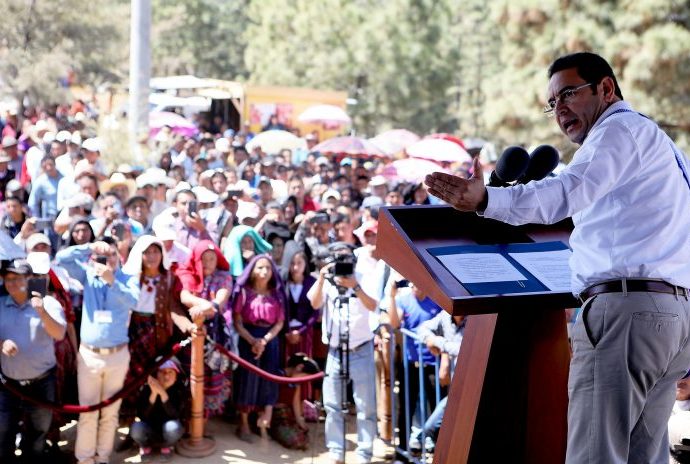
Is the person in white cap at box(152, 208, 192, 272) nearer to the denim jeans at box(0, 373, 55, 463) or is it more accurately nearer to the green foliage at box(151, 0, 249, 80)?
the denim jeans at box(0, 373, 55, 463)

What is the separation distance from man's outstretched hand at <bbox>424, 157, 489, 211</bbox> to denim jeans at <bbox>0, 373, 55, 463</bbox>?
4.55 metres

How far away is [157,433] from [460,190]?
4.91m

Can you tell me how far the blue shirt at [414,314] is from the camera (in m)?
6.95

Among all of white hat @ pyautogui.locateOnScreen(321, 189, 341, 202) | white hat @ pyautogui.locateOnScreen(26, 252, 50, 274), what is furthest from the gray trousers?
white hat @ pyautogui.locateOnScreen(321, 189, 341, 202)

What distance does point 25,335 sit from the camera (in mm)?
6281

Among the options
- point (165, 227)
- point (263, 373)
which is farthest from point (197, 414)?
point (165, 227)

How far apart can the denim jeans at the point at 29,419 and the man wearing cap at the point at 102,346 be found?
0.78 ft

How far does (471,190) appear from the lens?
2658 millimetres

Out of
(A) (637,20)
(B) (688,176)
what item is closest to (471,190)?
(B) (688,176)

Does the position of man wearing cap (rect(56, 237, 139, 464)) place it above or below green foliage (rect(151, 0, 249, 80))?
below

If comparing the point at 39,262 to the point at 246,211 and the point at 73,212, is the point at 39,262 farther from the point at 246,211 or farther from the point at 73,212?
the point at 246,211

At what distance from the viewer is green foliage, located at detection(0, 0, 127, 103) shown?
22891mm

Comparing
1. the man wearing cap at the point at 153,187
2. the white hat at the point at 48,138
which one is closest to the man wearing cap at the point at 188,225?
the man wearing cap at the point at 153,187

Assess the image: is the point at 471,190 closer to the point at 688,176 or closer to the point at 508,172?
the point at 508,172
